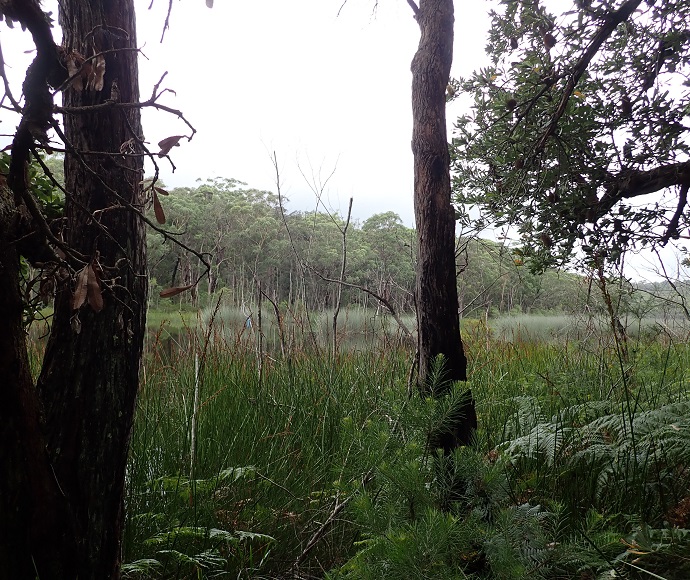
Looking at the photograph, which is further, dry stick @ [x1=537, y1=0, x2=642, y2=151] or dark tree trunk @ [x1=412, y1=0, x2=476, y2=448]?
dry stick @ [x1=537, y1=0, x2=642, y2=151]

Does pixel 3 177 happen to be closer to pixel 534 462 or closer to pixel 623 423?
pixel 623 423

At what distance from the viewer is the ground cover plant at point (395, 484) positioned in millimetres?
1367

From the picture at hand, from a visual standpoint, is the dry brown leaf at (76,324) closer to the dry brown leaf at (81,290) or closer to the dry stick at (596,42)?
the dry brown leaf at (81,290)

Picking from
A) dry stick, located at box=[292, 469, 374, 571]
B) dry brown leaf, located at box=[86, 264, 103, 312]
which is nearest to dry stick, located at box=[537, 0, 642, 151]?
dry stick, located at box=[292, 469, 374, 571]

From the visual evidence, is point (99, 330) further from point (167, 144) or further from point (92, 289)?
point (167, 144)

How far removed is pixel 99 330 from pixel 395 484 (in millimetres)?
870

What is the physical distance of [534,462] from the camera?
2.41 meters

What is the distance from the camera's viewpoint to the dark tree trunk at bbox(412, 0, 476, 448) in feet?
6.95

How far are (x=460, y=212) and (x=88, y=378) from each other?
236 centimetres

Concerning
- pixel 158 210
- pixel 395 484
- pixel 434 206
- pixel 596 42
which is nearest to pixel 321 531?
pixel 395 484

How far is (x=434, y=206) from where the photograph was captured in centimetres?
215

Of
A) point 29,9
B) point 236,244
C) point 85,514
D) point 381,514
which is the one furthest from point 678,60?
point 236,244

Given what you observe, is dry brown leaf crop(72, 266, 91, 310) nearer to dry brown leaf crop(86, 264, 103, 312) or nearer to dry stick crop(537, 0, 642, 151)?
dry brown leaf crop(86, 264, 103, 312)

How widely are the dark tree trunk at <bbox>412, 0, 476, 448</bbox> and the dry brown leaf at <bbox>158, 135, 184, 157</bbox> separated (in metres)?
1.24
